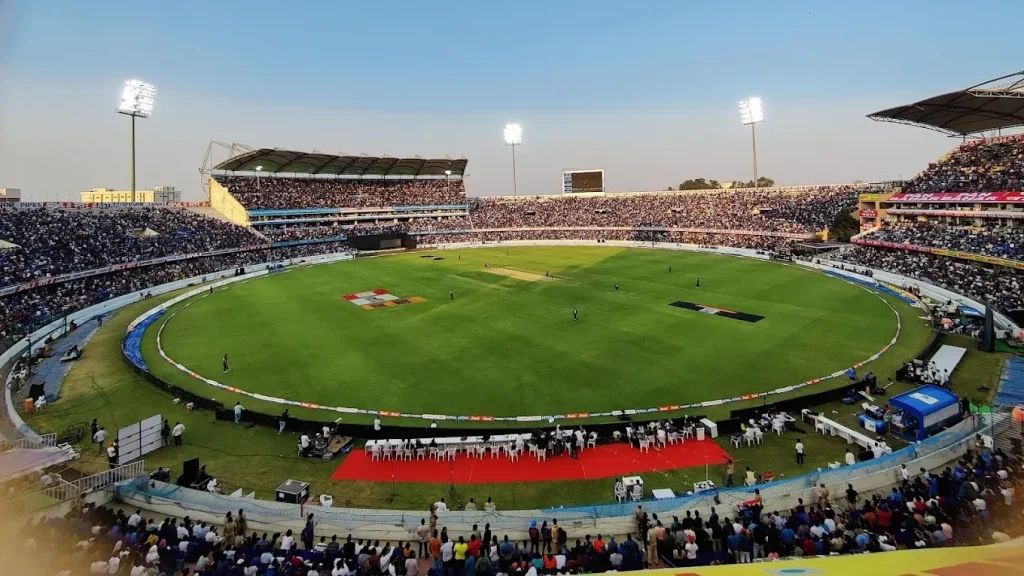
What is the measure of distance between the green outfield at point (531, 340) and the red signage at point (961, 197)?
19291mm

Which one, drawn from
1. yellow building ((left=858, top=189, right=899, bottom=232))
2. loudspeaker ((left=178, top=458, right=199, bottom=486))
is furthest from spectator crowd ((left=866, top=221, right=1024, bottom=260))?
loudspeaker ((left=178, top=458, right=199, bottom=486))

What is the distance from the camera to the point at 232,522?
1345 cm

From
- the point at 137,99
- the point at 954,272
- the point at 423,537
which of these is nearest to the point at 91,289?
the point at 137,99

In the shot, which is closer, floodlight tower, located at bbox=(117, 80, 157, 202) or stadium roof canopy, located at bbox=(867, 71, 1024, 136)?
stadium roof canopy, located at bbox=(867, 71, 1024, 136)

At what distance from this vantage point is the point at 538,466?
1789 cm

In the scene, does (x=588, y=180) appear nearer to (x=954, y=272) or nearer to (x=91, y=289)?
(x=954, y=272)

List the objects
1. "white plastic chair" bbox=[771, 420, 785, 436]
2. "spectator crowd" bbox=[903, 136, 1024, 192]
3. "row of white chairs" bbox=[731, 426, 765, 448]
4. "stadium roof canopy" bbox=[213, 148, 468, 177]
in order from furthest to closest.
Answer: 1. "stadium roof canopy" bbox=[213, 148, 468, 177]
2. "spectator crowd" bbox=[903, 136, 1024, 192]
3. "white plastic chair" bbox=[771, 420, 785, 436]
4. "row of white chairs" bbox=[731, 426, 765, 448]

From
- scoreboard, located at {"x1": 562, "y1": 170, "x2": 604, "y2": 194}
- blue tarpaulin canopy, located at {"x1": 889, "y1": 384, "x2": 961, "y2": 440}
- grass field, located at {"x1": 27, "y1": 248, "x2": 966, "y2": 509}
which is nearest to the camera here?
grass field, located at {"x1": 27, "y1": 248, "x2": 966, "y2": 509}

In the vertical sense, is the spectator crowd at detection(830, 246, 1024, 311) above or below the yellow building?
below

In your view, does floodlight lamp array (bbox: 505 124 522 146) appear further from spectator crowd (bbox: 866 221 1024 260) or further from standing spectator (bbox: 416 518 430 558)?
standing spectator (bbox: 416 518 430 558)

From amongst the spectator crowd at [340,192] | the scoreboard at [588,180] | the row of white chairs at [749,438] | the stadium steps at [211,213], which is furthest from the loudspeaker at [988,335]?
the scoreboard at [588,180]

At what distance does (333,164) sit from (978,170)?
99903 millimetres

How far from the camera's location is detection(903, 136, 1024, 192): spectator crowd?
5341cm

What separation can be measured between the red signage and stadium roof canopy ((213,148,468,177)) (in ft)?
274
